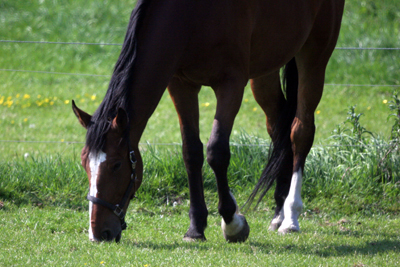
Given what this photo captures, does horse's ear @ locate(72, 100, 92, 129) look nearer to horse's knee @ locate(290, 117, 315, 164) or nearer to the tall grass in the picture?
the tall grass

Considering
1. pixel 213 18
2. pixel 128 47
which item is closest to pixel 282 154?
pixel 213 18

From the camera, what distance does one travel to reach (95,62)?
10711 mm

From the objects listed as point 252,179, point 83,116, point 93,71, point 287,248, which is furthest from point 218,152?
point 93,71

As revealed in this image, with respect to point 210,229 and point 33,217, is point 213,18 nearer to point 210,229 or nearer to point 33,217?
A: point 210,229

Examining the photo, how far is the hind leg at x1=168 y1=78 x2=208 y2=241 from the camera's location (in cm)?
405

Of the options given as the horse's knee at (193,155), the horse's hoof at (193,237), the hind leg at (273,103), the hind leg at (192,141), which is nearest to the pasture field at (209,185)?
the horse's hoof at (193,237)

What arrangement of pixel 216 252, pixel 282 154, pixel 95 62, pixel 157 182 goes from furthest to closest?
1. pixel 95 62
2. pixel 157 182
3. pixel 282 154
4. pixel 216 252

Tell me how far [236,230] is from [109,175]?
114 cm

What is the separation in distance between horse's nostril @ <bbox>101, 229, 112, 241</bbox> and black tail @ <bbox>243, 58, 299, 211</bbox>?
1678 mm

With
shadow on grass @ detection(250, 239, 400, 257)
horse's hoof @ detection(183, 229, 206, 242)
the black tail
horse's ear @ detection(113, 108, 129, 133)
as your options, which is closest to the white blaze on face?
horse's ear @ detection(113, 108, 129, 133)

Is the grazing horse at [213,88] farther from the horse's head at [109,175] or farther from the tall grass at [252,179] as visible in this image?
the tall grass at [252,179]

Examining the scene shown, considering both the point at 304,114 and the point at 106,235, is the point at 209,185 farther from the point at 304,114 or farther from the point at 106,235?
the point at 106,235

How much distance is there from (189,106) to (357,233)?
1.82 meters

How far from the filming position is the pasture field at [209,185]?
3465mm
